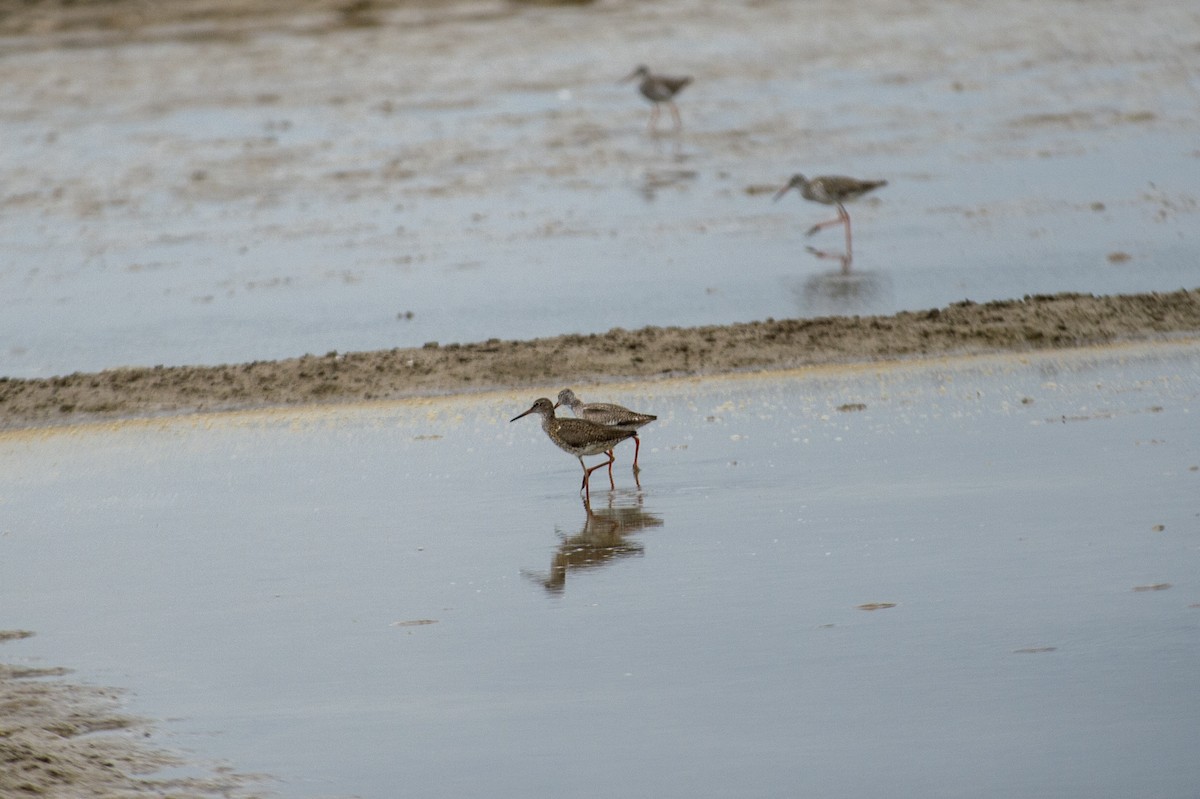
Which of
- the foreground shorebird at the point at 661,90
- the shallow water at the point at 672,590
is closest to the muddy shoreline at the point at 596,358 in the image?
the shallow water at the point at 672,590

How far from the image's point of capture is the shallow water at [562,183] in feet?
47.4

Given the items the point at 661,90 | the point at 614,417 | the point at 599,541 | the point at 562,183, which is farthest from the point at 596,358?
the point at 661,90

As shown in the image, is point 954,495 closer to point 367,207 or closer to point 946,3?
point 367,207

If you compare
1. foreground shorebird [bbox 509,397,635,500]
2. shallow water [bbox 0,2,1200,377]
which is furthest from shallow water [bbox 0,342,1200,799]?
shallow water [bbox 0,2,1200,377]

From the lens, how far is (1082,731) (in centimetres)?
555

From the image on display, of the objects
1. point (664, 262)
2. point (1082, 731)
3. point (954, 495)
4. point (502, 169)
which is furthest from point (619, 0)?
point (1082, 731)

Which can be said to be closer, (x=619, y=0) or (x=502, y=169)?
(x=502, y=169)

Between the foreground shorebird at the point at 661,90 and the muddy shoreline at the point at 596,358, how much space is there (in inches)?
527

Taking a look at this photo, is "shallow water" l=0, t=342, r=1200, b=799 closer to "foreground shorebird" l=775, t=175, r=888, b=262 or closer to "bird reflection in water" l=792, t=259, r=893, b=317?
"bird reflection in water" l=792, t=259, r=893, b=317

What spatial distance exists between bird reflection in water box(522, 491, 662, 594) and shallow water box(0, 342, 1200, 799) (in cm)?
3

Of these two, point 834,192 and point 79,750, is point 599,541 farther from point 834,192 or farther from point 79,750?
point 834,192

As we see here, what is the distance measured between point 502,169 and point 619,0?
2309cm

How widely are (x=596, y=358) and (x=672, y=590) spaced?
16.9 ft

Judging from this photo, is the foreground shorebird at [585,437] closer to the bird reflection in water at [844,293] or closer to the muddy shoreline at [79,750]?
the muddy shoreline at [79,750]
